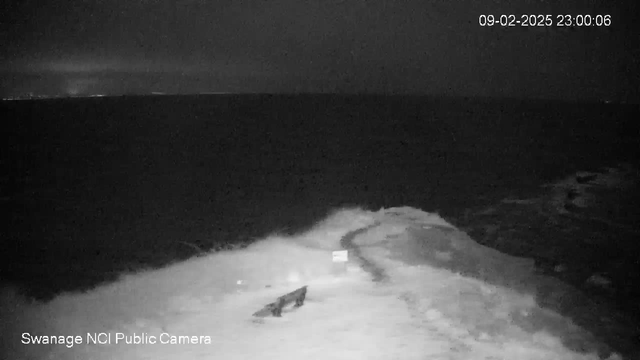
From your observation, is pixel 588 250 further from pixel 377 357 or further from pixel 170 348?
pixel 170 348

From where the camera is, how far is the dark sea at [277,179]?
71.7 inches

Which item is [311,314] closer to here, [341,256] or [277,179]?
[341,256]

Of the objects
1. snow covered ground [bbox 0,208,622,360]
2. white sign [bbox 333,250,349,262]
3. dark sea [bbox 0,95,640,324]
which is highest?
dark sea [bbox 0,95,640,324]

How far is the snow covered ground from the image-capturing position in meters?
1.49

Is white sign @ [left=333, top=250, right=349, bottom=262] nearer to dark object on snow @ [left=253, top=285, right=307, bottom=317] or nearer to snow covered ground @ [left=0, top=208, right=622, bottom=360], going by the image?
snow covered ground @ [left=0, top=208, right=622, bottom=360]

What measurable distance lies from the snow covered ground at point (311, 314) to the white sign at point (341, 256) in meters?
0.03

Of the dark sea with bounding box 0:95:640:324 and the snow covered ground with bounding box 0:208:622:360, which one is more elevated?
the dark sea with bounding box 0:95:640:324

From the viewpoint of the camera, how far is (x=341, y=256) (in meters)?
1.82

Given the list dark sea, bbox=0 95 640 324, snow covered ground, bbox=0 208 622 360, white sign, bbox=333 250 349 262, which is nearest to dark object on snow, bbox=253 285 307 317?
snow covered ground, bbox=0 208 622 360

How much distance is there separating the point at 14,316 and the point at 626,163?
93.5 inches

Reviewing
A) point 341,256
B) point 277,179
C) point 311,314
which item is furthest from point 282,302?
A: point 277,179

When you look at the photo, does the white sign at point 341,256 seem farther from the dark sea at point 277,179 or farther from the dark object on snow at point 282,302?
the dark sea at point 277,179

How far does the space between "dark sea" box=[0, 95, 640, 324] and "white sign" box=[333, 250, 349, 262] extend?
338mm

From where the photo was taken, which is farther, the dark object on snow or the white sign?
the white sign
